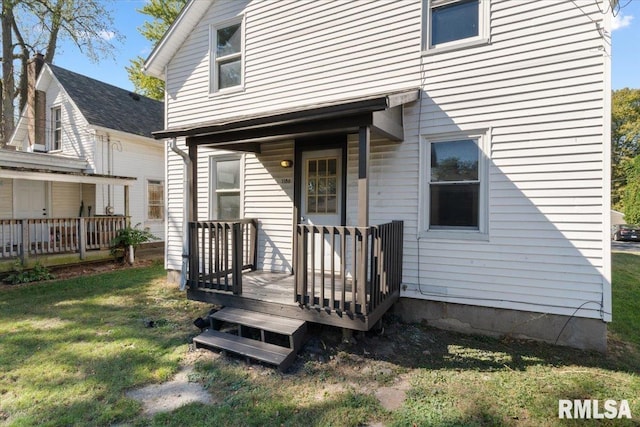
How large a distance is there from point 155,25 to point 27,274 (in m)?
18.3

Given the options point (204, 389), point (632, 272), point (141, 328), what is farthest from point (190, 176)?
point (632, 272)

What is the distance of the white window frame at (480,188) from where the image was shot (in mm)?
4512

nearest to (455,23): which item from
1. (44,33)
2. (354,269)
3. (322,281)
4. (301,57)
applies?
(301,57)

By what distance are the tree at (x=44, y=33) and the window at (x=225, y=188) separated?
12656 mm

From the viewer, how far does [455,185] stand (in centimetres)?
474

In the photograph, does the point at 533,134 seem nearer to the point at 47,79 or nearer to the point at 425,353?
the point at 425,353

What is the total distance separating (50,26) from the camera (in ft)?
47.8

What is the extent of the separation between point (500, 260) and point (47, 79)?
1591cm

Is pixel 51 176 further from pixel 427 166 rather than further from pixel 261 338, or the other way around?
pixel 427 166

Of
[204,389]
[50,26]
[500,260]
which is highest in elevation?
[50,26]

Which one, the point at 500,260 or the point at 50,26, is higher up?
the point at 50,26

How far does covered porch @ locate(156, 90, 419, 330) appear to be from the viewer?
12.3ft

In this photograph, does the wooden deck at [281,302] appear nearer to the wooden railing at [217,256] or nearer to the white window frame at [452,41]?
the wooden railing at [217,256]

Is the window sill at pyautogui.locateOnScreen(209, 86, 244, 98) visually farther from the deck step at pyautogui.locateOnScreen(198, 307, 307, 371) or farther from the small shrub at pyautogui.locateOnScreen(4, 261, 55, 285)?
the small shrub at pyautogui.locateOnScreen(4, 261, 55, 285)
